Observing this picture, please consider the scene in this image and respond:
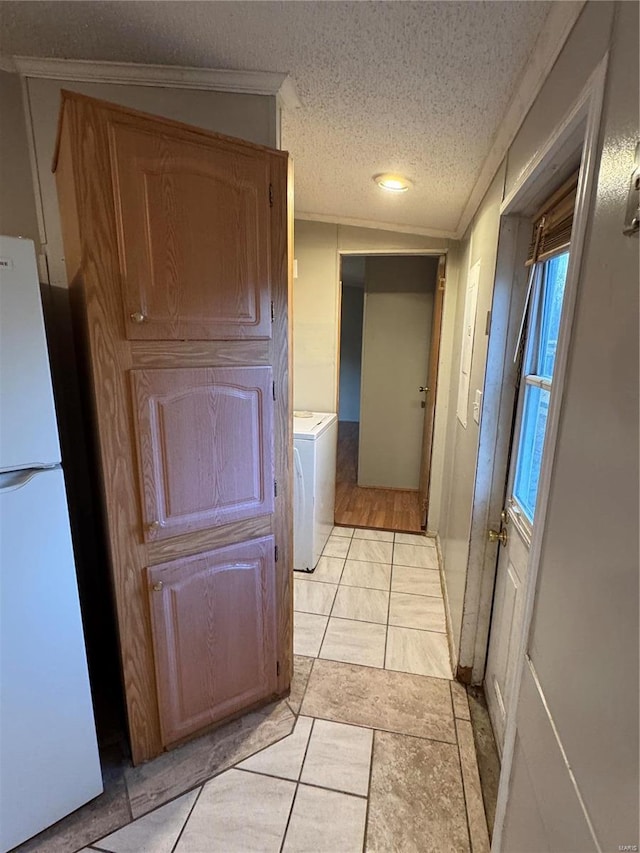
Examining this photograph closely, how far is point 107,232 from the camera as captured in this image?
1144 millimetres

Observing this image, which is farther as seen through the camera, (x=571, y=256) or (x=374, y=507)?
(x=374, y=507)

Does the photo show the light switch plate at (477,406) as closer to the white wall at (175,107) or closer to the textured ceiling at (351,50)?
the textured ceiling at (351,50)

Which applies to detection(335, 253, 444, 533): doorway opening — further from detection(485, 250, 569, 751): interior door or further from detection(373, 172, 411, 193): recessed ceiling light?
detection(485, 250, 569, 751): interior door

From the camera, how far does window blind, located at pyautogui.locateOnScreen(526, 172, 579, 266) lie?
1.10 m

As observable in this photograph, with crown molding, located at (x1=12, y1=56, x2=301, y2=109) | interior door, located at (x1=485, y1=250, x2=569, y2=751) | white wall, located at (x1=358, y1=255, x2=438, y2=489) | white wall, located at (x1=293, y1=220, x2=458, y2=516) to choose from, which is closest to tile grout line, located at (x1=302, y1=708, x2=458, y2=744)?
interior door, located at (x1=485, y1=250, x2=569, y2=751)

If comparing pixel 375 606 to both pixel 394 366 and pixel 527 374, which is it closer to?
pixel 527 374

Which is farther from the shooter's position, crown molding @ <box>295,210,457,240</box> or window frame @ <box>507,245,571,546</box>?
crown molding @ <box>295,210,457,240</box>

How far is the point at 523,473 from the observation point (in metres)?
1.55

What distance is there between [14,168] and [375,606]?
103 inches

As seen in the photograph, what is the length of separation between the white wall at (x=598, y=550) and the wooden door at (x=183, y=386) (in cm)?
94

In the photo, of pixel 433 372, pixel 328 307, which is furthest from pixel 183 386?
pixel 433 372

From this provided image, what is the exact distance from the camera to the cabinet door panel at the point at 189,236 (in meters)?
1.16

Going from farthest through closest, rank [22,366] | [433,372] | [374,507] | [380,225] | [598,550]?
[374,507], [433,372], [380,225], [22,366], [598,550]

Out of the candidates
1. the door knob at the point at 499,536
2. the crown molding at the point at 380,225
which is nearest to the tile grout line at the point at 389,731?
the door knob at the point at 499,536
